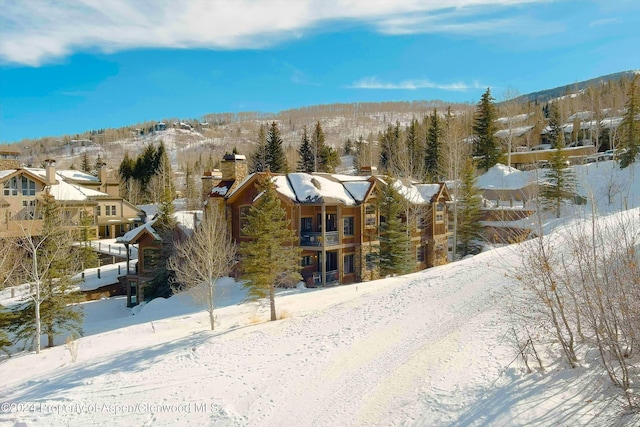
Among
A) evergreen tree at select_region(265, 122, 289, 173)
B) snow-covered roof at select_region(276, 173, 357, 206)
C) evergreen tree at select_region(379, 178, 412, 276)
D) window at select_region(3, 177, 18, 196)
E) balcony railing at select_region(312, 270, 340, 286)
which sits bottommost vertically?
balcony railing at select_region(312, 270, 340, 286)

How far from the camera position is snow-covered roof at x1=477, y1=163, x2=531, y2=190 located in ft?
143

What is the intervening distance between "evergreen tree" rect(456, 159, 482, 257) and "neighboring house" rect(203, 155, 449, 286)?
5936 mm

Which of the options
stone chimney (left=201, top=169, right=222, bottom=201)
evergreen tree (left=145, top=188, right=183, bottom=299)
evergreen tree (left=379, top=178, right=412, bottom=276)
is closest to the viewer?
evergreen tree (left=379, top=178, right=412, bottom=276)

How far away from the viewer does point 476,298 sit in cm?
1486

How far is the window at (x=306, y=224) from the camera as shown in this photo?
83.9 ft

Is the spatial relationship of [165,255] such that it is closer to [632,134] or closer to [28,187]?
[28,187]

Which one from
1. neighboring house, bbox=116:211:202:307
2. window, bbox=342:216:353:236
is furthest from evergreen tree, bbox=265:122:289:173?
window, bbox=342:216:353:236

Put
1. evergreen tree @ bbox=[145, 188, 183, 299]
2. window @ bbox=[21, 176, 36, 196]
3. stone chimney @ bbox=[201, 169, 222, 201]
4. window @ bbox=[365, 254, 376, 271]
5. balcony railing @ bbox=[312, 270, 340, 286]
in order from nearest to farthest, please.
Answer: balcony railing @ bbox=[312, 270, 340, 286] < evergreen tree @ bbox=[145, 188, 183, 299] < window @ bbox=[365, 254, 376, 271] < stone chimney @ bbox=[201, 169, 222, 201] < window @ bbox=[21, 176, 36, 196]

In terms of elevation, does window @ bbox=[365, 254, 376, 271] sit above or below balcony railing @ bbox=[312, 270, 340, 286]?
above

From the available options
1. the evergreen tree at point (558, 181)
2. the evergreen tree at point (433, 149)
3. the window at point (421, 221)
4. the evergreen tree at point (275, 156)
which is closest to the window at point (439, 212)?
the window at point (421, 221)

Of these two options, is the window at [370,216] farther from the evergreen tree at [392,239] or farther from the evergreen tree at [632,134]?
the evergreen tree at [632,134]

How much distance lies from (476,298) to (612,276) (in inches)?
325

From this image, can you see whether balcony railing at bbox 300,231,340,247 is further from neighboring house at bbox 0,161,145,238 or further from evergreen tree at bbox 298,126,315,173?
evergreen tree at bbox 298,126,315,173

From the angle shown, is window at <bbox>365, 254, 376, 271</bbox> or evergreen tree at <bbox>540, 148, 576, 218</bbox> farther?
evergreen tree at <bbox>540, 148, 576, 218</bbox>
